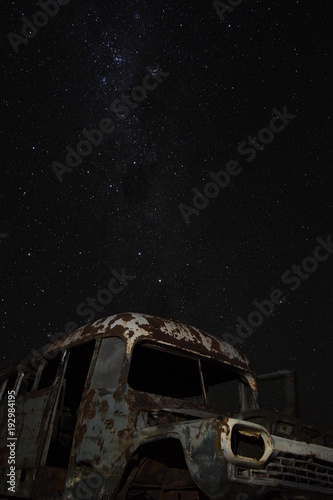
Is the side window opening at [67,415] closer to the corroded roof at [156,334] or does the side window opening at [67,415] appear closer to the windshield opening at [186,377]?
the windshield opening at [186,377]

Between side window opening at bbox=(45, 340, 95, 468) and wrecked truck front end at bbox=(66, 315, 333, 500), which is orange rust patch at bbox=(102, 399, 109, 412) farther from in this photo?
side window opening at bbox=(45, 340, 95, 468)

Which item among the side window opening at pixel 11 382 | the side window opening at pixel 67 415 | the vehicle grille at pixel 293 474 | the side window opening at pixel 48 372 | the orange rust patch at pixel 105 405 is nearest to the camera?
the vehicle grille at pixel 293 474

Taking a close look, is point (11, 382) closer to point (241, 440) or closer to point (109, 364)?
point (109, 364)

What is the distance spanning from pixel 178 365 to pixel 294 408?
186 centimetres

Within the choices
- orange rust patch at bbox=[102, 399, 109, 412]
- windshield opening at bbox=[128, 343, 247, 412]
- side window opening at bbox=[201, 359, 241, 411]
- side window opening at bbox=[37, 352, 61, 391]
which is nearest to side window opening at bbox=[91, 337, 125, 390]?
orange rust patch at bbox=[102, 399, 109, 412]

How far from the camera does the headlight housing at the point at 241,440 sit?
2676 mm

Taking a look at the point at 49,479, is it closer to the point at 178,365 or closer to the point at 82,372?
the point at 178,365

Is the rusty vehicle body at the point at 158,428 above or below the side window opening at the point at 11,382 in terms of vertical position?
below

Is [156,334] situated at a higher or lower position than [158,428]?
higher

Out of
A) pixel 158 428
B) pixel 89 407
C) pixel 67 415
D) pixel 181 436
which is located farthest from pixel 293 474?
pixel 67 415

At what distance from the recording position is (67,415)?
22.4ft

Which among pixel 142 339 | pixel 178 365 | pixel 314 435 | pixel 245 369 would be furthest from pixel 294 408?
pixel 142 339

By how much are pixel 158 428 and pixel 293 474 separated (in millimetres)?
937

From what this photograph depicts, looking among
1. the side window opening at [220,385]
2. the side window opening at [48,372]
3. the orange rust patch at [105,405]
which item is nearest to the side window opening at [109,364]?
the orange rust patch at [105,405]
